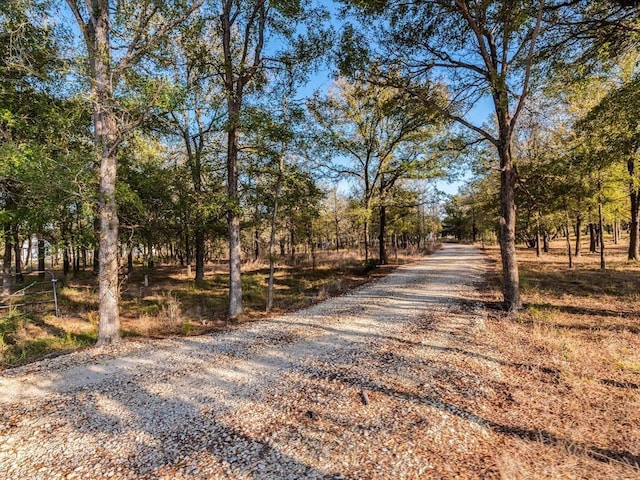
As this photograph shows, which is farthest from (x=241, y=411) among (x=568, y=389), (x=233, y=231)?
(x=233, y=231)

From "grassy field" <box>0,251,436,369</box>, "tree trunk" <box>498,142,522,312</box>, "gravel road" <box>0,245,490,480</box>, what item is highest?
"tree trunk" <box>498,142,522,312</box>

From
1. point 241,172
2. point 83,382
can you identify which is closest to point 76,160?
point 83,382

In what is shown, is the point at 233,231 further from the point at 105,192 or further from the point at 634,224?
the point at 634,224

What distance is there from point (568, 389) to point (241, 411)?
13.7 ft

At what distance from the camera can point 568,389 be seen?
13.7 ft

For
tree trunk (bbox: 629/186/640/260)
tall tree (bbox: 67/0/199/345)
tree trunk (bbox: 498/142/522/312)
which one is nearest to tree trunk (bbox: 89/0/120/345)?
tall tree (bbox: 67/0/199/345)

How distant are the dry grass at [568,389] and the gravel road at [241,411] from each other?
454 mm

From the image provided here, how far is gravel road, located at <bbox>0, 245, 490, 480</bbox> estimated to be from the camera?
9.64 ft

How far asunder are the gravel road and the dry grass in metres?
0.45

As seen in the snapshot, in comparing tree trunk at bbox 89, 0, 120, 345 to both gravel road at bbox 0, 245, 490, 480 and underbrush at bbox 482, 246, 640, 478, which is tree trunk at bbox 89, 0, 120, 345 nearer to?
gravel road at bbox 0, 245, 490, 480

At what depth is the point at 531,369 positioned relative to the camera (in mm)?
4816

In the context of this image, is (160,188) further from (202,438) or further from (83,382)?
(202,438)

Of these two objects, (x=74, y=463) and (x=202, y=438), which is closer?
(x=74, y=463)

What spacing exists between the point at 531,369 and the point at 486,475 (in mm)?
2735
